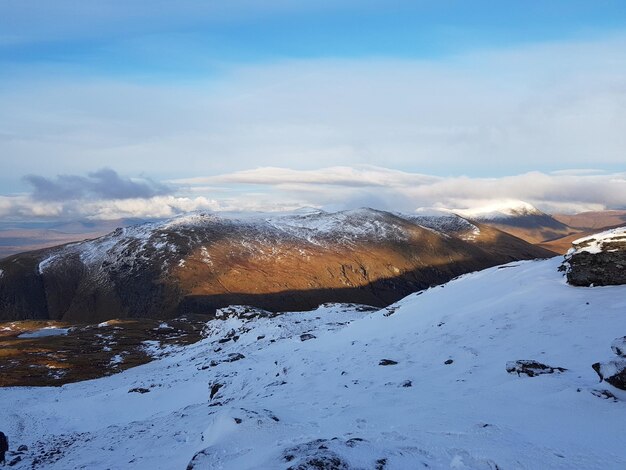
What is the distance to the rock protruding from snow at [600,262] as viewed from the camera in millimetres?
26422

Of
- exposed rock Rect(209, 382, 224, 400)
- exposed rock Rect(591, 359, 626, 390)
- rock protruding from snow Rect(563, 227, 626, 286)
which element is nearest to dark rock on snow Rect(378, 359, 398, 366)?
exposed rock Rect(591, 359, 626, 390)

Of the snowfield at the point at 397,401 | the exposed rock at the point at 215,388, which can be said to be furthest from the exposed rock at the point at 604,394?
the exposed rock at the point at 215,388

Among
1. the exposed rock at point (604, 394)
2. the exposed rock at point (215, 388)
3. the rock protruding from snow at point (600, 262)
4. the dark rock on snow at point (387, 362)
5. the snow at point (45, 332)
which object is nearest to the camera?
the exposed rock at point (604, 394)

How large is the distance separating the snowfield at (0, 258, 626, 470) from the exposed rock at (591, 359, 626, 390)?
26 centimetres

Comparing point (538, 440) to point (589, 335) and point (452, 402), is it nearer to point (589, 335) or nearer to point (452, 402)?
point (452, 402)

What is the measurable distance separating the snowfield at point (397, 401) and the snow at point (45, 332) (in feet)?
311

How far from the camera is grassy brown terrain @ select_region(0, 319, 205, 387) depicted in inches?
2608

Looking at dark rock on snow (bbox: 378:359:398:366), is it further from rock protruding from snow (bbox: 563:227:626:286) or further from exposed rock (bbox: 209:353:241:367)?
exposed rock (bbox: 209:353:241:367)

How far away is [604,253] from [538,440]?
20.0 metres

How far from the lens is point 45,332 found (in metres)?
126

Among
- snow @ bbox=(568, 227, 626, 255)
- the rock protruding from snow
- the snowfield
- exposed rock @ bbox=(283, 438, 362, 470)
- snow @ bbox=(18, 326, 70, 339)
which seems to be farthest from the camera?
snow @ bbox=(18, 326, 70, 339)

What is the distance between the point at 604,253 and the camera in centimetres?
2741

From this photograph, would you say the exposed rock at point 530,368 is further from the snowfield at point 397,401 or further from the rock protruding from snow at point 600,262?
the rock protruding from snow at point 600,262

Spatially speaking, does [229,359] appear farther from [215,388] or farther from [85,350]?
[85,350]
